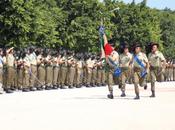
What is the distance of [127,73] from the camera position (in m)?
22.4

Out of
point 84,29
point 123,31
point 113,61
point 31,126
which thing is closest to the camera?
point 31,126

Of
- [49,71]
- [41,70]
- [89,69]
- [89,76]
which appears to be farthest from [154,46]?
[89,76]

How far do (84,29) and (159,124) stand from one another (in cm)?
4205

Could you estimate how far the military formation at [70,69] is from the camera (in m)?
21.8

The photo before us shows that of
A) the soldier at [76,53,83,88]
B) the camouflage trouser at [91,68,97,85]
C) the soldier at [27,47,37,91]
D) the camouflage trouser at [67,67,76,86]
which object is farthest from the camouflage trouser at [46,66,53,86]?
the camouflage trouser at [91,68,97,85]

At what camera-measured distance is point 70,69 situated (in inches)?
1216

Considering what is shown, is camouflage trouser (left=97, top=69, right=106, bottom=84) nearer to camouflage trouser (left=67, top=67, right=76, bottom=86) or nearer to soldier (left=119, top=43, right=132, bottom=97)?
camouflage trouser (left=67, top=67, right=76, bottom=86)

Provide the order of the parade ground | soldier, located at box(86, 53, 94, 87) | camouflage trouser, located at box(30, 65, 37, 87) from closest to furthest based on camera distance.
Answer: the parade ground, camouflage trouser, located at box(30, 65, 37, 87), soldier, located at box(86, 53, 94, 87)

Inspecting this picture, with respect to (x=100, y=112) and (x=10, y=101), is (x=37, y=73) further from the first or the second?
(x=100, y=112)

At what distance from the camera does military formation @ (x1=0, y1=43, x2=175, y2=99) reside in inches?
857

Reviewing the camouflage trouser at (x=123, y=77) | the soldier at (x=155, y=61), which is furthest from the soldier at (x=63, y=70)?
the soldier at (x=155, y=61)

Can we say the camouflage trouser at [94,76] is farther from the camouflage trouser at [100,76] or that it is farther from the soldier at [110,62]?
the soldier at [110,62]

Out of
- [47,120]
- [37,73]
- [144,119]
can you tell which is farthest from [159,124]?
[37,73]

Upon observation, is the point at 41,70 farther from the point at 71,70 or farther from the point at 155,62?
the point at 155,62
